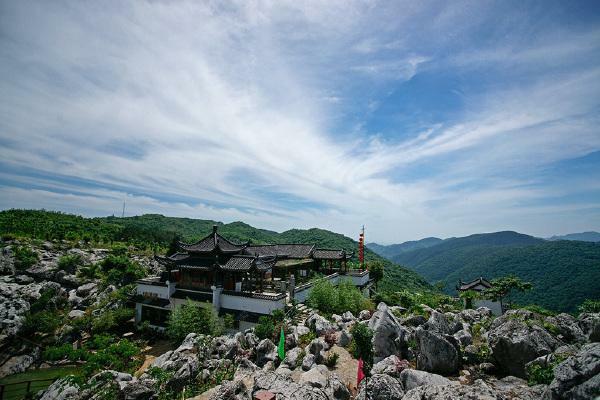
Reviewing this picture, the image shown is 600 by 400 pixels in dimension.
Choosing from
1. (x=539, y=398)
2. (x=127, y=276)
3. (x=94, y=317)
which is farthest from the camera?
(x=127, y=276)

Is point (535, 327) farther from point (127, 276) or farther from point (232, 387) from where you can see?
point (127, 276)

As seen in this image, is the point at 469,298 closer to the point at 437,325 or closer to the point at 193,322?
the point at 437,325

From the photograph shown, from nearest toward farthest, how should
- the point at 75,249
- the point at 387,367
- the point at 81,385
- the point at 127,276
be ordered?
the point at 387,367 < the point at 81,385 < the point at 127,276 < the point at 75,249

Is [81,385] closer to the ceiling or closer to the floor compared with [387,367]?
closer to the floor

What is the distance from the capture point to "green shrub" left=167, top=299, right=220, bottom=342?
2447 centimetres

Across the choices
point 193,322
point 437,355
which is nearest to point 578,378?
point 437,355

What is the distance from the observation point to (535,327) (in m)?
14.6

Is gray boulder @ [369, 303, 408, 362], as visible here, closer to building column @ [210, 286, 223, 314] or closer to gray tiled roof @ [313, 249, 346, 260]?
building column @ [210, 286, 223, 314]

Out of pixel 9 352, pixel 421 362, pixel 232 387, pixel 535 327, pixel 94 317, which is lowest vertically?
pixel 9 352

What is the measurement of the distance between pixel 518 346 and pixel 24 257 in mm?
55908

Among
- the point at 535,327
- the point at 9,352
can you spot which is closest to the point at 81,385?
the point at 9,352

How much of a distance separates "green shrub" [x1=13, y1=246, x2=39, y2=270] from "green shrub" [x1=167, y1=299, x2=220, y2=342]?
3058 cm

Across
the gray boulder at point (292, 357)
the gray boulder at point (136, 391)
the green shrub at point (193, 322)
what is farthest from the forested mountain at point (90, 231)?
the gray boulder at point (136, 391)

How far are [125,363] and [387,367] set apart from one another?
20189 millimetres
